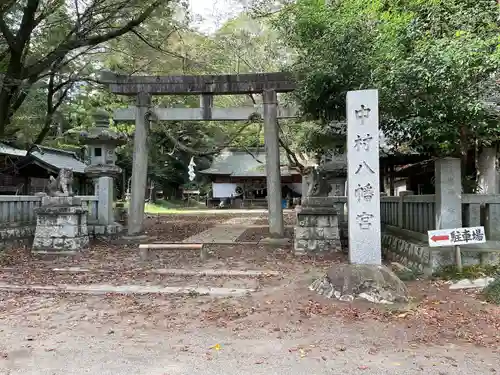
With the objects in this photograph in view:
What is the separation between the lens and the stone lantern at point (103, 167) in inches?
487

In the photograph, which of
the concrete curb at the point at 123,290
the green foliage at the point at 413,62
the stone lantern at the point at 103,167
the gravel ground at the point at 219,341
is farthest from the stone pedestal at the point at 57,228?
the green foliage at the point at 413,62

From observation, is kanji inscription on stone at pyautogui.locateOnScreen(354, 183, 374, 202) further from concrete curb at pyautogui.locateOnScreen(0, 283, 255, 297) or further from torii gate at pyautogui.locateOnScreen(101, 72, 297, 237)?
torii gate at pyautogui.locateOnScreen(101, 72, 297, 237)

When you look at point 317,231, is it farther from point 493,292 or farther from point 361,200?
point 493,292

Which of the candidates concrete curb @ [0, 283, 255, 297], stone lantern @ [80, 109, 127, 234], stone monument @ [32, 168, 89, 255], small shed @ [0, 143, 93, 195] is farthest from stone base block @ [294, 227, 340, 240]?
small shed @ [0, 143, 93, 195]

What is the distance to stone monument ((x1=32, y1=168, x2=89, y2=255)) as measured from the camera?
9984mm

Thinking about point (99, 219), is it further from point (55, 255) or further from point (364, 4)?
point (364, 4)

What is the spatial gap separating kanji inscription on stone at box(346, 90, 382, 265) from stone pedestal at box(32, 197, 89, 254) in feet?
22.1

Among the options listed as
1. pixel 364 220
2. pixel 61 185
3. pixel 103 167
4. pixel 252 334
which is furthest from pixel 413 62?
pixel 103 167

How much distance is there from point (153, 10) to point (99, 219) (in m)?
5.88

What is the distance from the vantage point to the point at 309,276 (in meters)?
7.61

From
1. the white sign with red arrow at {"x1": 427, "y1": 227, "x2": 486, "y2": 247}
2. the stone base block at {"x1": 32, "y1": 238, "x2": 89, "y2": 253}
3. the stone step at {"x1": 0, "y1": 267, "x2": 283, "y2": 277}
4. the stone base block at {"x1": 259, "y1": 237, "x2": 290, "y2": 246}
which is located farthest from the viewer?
the stone base block at {"x1": 259, "y1": 237, "x2": 290, "y2": 246}

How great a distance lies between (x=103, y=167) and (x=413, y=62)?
9048mm

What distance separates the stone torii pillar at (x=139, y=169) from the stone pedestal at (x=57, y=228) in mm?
2263

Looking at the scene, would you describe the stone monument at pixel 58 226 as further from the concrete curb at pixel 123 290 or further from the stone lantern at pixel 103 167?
the concrete curb at pixel 123 290
